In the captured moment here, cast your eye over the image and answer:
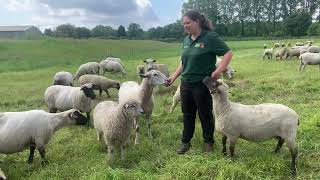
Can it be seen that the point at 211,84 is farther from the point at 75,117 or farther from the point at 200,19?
the point at 75,117

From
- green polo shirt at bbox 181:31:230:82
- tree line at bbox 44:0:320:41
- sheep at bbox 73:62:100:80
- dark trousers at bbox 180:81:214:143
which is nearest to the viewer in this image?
green polo shirt at bbox 181:31:230:82

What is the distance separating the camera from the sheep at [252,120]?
7762 mm

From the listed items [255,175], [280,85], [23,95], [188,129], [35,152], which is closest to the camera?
[255,175]

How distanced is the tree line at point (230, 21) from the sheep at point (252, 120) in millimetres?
96331

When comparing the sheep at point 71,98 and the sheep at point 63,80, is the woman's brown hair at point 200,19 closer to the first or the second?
the sheep at point 71,98

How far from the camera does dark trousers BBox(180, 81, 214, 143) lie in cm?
816

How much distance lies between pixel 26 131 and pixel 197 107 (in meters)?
3.69

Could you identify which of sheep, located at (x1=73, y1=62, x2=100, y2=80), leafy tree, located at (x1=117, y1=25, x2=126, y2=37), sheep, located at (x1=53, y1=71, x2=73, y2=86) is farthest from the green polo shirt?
leafy tree, located at (x1=117, y1=25, x2=126, y2=37)

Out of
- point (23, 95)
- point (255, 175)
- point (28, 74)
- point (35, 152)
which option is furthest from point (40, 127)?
point (28, 74)

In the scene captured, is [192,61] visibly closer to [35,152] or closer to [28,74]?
[35,152]

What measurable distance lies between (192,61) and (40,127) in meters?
3.65

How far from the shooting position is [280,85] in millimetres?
16812

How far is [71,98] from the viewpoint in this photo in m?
13.1

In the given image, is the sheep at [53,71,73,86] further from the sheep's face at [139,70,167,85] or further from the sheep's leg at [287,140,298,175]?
the sheep's leg at [287,140,298,175]
